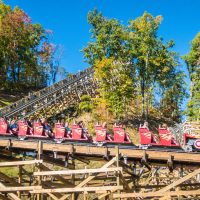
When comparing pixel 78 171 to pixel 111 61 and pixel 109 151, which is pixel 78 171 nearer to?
pixel 109 151

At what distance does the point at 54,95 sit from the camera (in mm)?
43906

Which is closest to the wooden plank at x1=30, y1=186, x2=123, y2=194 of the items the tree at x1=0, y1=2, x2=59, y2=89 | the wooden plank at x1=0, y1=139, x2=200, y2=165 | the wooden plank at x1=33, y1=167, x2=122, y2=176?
the wooden plank at x1=33, y1=167, x2=122, y2=176

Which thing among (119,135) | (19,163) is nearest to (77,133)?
(119,135)

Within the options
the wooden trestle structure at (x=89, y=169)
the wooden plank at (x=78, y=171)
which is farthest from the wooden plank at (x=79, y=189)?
the wooden plank at (x=78, y=171)

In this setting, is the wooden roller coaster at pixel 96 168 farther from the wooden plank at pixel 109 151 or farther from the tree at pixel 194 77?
the tree at pixel 194 77

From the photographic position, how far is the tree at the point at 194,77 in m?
40.6

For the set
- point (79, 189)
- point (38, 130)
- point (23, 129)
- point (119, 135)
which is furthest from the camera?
point (23, 129)

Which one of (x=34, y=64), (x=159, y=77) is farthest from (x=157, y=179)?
(x=34, y=64)

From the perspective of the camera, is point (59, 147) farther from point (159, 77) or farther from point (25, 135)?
point (159, 77)

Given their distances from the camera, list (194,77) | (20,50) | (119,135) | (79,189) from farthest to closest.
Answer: (20,50) < (194,77) < (119,135) < (79,189)

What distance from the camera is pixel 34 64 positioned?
188ft

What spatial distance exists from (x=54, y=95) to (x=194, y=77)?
14.5 meters

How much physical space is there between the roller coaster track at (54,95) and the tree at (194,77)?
1122 cm

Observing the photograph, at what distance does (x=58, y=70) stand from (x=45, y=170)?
49.5 meters
